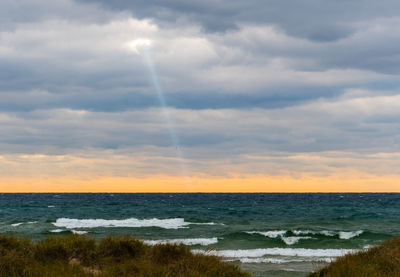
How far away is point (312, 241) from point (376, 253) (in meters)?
16.9

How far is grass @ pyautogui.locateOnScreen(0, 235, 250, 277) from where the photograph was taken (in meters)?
10.6

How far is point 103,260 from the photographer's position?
1308cm

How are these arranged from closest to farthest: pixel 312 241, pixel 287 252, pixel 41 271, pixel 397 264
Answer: pixel 41 271 < pixel 397 264 < pixel 287 252 < pixel 312 241

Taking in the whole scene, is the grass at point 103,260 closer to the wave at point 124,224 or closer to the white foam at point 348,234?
the white foam at point 348,234

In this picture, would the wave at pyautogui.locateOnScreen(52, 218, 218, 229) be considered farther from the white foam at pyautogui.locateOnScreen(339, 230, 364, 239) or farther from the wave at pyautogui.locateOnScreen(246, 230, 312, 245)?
the white foam at pyautogui.locateOnScreen(339, 230, 364, 239)

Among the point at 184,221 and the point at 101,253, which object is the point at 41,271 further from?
the point at 184,221

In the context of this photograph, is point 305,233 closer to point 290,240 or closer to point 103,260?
point 290,240

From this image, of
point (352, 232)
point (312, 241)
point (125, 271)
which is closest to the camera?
point (125, 271)

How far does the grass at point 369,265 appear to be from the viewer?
1048 centimetres

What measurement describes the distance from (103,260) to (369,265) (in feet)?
24.6

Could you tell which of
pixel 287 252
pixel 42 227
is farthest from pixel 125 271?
pixel 42 227

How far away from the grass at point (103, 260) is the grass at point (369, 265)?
2338mm

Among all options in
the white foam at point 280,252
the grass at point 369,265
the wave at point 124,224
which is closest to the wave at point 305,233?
the white foam at point 280,252

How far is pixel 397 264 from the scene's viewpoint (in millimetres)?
11961
